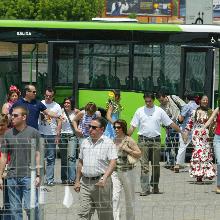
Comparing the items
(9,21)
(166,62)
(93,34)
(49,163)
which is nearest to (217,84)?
(166,62)

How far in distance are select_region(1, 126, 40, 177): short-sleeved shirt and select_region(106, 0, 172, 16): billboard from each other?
66.3m

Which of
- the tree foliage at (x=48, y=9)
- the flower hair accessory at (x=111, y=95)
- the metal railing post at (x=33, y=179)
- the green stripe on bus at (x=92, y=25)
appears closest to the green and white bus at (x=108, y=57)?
the green stripe on bus at (x=92, y=25)

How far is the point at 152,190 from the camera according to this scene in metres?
15.4

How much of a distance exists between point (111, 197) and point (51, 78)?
11323 mm

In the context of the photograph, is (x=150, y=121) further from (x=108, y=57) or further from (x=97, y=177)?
(x=108, y=57)

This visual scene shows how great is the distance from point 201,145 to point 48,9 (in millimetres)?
42162

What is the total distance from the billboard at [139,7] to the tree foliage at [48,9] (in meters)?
17.2

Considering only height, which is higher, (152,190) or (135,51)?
(135,51)

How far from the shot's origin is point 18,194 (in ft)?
38.8

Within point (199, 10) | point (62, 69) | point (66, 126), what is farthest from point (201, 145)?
point (199, 10)

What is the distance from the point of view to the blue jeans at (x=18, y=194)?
38.4 feet

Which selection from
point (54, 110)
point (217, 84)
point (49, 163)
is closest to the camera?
point (49, 163)

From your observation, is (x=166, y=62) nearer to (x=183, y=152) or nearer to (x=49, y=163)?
(x=183, y=152)

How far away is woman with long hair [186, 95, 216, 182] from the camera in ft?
58.1
